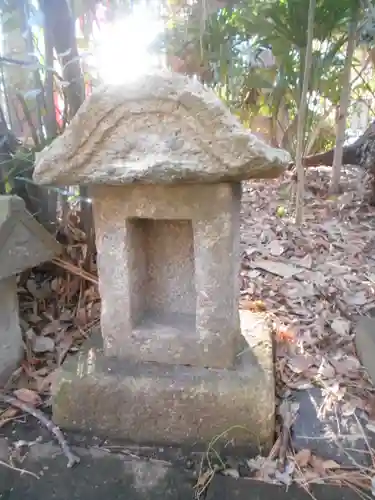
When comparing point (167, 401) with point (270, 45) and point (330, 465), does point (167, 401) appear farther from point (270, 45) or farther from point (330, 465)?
point (270, 45)

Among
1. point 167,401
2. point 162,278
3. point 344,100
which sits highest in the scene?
→ point 344,100

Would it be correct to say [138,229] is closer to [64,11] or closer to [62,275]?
[62,275]

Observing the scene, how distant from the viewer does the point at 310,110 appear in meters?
3.30

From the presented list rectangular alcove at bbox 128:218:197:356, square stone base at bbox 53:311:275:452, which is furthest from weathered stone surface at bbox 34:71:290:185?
square stone base at bbox 53:311:275:452

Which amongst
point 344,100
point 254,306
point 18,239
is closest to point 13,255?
point 18,239

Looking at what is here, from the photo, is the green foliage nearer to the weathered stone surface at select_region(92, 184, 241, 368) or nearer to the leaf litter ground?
the leaf litter ground

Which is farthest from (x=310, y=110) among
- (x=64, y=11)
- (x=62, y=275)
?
(x=62, y=275)

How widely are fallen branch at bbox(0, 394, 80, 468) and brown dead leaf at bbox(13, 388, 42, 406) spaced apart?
0.02m

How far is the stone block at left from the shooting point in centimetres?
138

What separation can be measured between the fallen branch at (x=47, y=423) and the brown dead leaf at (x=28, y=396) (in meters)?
0.02

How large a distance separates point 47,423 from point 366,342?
3.52ft

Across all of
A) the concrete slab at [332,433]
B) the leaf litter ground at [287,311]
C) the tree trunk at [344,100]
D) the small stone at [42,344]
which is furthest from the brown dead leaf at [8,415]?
the tree trunk at [344,100]

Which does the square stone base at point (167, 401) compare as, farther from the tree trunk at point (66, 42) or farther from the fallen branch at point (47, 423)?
the tree trunk at point (66, 42)

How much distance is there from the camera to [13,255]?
54.8 inches
